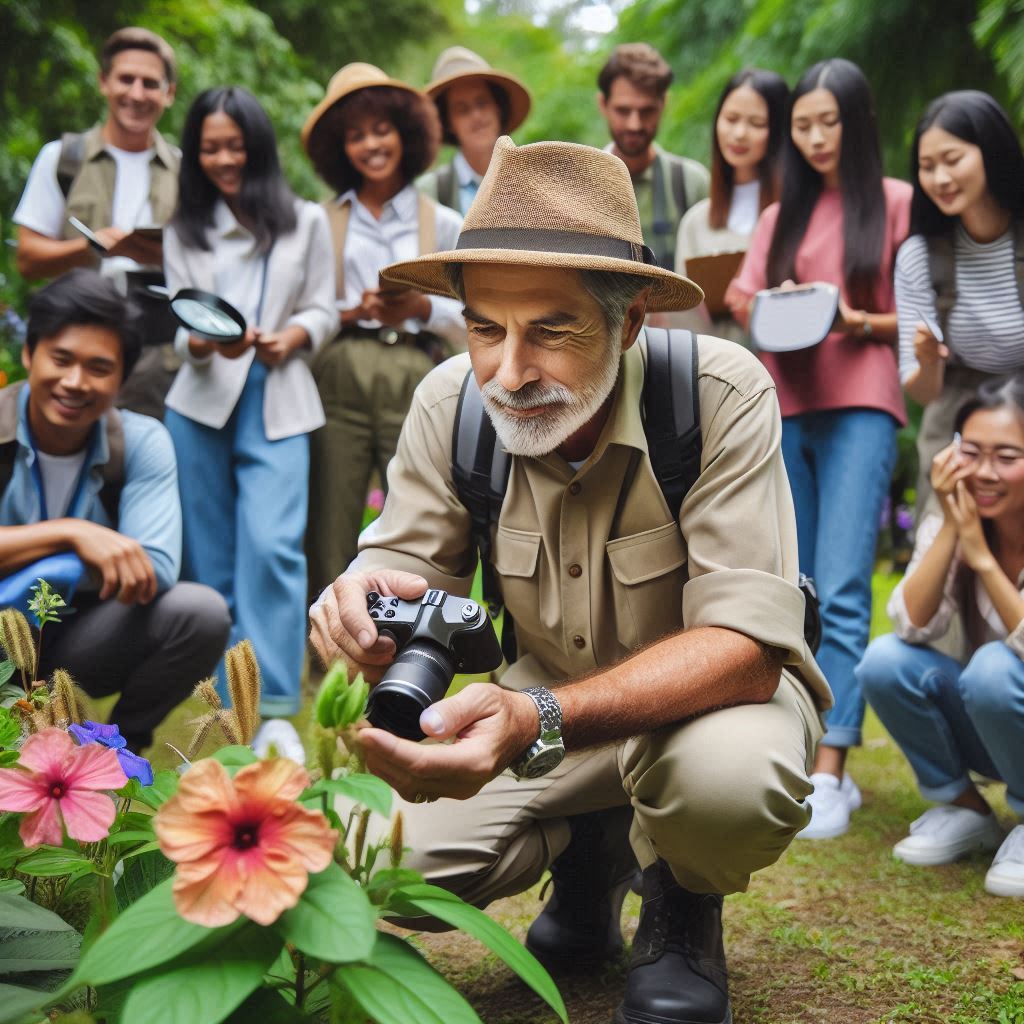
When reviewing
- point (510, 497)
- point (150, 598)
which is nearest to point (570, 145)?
point (510, 497)

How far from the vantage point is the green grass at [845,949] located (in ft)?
8.85

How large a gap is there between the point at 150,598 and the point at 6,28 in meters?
4.43

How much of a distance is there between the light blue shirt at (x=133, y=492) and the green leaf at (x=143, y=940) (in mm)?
2469

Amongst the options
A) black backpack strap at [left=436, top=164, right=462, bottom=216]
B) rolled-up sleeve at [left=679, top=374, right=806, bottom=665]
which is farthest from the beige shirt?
black backpack strap at [left=436, top=164, right=462, bottom=216]

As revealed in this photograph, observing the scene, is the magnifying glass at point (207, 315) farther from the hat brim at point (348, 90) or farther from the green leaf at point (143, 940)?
the green leaf at point (143, 940)

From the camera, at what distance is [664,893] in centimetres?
259

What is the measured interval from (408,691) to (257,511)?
2.67m

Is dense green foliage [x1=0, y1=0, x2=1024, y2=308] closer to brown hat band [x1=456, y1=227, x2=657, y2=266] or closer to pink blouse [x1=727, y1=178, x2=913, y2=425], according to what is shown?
pink blouse [x1=727, y1=178, x2=913, y2=425]

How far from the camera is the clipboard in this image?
4656 millimetres

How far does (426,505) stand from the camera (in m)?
2.75

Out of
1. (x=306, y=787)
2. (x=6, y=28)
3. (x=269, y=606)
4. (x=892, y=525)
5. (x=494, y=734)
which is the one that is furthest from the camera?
(x=892, y=525)

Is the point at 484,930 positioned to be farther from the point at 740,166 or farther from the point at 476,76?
the point at 476,76

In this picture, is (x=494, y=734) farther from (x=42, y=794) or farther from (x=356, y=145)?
(x=356, y=145)

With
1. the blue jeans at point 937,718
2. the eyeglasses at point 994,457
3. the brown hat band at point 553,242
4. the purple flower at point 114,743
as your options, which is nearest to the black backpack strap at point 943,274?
the eyeglasses at point 994,457
